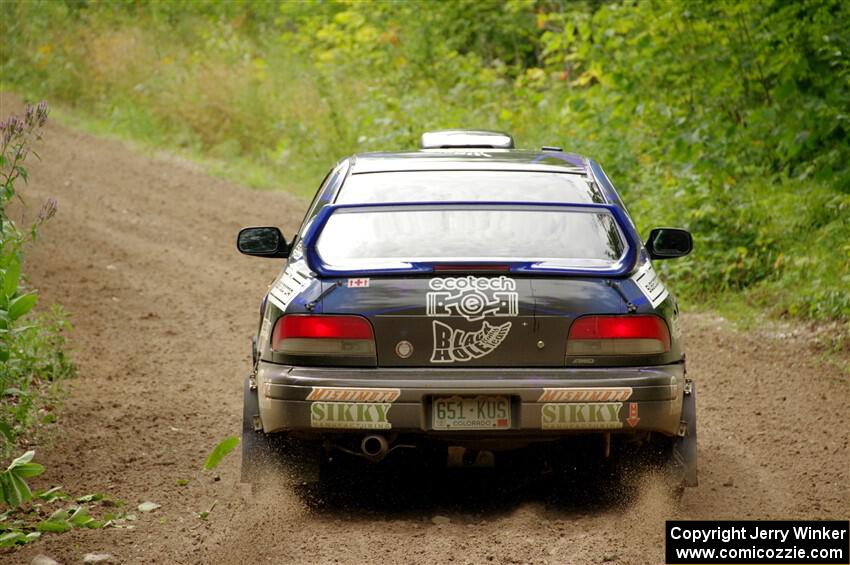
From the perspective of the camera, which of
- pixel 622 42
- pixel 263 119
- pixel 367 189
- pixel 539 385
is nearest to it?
pixel 539 385

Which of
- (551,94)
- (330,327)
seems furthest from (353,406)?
(551,94)

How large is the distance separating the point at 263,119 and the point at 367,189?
1389 cm

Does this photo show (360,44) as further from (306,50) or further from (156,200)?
(156,200)

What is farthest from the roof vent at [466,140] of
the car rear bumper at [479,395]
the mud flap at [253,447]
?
the car rear bumper at [479,395]

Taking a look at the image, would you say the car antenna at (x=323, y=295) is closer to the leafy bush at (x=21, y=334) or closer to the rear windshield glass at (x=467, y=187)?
the rear windshield glass at (x=467, y=187)

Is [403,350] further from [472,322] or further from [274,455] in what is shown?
[274,455]

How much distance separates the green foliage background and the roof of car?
3.79m

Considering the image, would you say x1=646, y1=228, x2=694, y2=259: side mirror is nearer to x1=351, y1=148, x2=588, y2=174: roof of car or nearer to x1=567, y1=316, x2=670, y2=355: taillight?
x1=351, y1=148, x2=588, y2=174: roof of car

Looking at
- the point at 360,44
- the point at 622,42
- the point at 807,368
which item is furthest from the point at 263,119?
the point at 807,368

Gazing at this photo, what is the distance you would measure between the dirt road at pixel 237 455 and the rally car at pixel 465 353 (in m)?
0.34

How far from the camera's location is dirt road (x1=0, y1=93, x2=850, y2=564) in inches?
189

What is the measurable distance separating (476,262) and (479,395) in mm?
553

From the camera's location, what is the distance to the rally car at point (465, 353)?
15.6ft

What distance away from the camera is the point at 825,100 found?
10695mm
